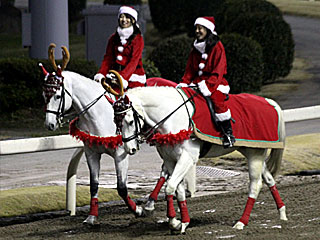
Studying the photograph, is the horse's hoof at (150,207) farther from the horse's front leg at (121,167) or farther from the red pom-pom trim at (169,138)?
the red pom-pom trim at (169,138)

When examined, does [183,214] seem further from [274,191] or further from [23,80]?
[23,80]

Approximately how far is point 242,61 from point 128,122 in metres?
16.7

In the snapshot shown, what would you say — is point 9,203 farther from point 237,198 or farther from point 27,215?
point 237,198

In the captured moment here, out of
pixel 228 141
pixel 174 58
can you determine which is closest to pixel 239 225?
pixel 228 141

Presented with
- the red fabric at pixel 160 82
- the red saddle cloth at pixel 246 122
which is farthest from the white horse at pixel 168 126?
the red fabric at pixel 160 82

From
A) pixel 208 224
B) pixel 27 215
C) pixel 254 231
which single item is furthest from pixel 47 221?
pixel 254 231

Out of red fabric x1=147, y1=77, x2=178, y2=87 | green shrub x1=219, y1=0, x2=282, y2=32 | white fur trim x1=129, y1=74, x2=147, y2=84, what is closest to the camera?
white fur trim x1=129, y1=74, x2=147, y2=84

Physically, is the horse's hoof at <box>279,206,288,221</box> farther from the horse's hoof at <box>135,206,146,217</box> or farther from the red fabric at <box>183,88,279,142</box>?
the horse's hoof at <box>135,206,146,217</box>

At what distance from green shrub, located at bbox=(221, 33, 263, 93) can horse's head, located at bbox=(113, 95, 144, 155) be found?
16.3 metres

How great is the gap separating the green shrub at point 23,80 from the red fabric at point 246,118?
10979 millimetres

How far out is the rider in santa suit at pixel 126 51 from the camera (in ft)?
30.0

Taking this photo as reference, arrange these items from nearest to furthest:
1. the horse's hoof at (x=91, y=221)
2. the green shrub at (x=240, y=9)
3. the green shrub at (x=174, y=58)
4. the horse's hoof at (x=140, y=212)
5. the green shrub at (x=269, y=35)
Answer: the horse's hoof at (x=91, y=221) < the horse's hoof at (x=140, y=212) < the green shrub at (x=174, y=58) < the green shrub at (x=269, y=35) < the green shrub at (x=240, y=9)

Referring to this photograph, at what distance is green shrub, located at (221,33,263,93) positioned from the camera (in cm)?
2362

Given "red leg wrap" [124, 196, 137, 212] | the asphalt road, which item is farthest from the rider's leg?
the asphalt road
